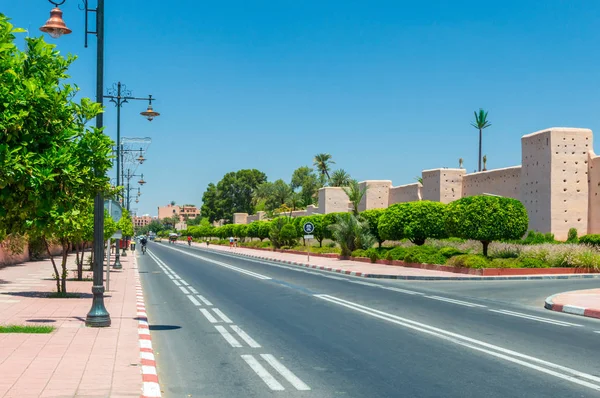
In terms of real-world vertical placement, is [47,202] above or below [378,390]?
above

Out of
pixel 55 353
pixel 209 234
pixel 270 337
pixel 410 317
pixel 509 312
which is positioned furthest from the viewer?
pixel 209 234

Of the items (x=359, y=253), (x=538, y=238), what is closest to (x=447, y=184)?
(x=359, y=253)

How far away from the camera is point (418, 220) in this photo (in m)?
38.6

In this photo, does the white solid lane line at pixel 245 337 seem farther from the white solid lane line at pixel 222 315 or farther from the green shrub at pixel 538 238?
the green shrub at pixel 538 238

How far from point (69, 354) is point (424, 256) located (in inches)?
1088

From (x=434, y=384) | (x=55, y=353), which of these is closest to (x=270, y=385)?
(x=434, y=384)

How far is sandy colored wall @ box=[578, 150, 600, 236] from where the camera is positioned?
127ft

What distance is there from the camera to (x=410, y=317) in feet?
48.3

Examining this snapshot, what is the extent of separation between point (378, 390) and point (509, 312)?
947 centimetres

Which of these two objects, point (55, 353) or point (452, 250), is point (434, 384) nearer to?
point (55, 353)

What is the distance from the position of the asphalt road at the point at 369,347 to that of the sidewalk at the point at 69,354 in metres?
0.57

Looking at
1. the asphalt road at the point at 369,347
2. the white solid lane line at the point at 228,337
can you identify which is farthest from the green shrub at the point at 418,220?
the white solid lane line at the point at 228,337

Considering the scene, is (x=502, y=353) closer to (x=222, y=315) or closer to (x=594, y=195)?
(x=222, y=315)

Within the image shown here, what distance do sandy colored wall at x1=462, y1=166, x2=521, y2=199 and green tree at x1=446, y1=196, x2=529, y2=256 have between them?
546 inches
